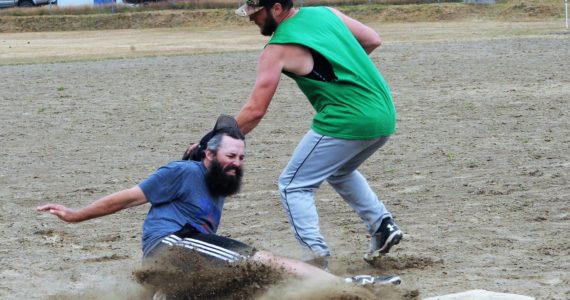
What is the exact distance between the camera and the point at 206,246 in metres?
5.43

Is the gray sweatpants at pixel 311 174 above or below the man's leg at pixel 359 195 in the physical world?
above

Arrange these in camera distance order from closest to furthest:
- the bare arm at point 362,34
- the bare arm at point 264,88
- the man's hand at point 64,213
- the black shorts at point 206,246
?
the black shorts at point 206,246
the man's hand at point 64,213
the bare arm at point 264,88
the bare arm at point 362,34

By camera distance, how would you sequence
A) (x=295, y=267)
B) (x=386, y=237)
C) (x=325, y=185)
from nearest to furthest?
(x=295, y=267)
(x=386, y=237)
(x=325, y=185)

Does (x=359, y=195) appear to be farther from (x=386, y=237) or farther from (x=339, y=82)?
(x=339, y=82)

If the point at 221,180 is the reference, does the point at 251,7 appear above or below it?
above

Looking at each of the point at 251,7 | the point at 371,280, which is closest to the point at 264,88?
the point at 251,7

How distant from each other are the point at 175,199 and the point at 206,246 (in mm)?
328

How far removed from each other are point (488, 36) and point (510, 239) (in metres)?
22.0

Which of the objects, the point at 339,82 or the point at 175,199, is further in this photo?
the point at 339,82

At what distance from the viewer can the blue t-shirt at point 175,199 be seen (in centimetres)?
552

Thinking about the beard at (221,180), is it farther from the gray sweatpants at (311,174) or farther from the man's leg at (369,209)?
the man's leg at (369,209)

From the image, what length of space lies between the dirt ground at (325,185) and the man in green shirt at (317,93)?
46 centimetres

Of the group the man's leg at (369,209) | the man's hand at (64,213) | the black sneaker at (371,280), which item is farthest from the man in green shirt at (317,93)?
the man's hand at (64,213)

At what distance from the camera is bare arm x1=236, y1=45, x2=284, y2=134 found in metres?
5.86
